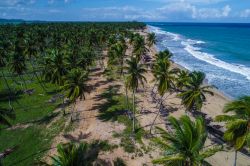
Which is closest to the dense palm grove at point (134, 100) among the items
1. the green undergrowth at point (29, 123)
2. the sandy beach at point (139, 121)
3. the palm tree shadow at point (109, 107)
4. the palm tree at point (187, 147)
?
the palm tree at point (187, 147)

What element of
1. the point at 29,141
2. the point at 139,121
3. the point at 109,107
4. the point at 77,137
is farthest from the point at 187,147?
the point at 109,107

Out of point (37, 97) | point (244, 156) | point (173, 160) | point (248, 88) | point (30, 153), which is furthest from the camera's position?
point (248, 88)

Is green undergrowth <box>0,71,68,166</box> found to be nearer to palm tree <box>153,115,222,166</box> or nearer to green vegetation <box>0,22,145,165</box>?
green vegetation <box>0,22,145,165</box>

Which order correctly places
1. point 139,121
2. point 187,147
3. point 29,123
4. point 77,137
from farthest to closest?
point 29,123
point 139,121
point 77,137
point 187,147

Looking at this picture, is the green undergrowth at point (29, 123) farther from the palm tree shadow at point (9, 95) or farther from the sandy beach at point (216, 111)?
the sandy beach at point (216, 111)

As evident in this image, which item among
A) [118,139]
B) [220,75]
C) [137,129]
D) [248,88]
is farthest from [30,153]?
[220,75]

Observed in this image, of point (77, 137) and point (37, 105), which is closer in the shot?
point (77, 137)

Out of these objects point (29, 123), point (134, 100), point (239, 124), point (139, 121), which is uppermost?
point (239, 124)

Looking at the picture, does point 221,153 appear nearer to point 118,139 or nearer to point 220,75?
point 118,139

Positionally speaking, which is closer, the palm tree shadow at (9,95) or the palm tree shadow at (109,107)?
the palm tree shadow at (109,107)

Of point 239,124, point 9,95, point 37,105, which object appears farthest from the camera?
point 9,95

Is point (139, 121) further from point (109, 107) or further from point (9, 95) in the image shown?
point (9, 95)
